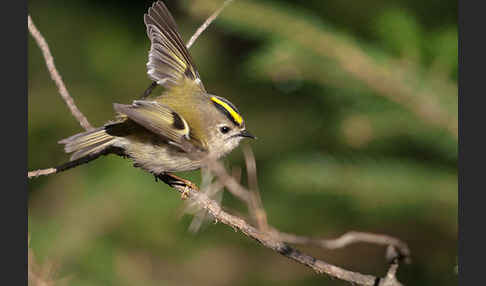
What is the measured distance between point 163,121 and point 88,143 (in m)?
0.17

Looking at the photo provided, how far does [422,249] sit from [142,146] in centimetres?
123

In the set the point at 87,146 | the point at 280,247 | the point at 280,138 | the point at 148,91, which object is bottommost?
the point at 280,138

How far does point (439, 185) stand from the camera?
5.14 ft

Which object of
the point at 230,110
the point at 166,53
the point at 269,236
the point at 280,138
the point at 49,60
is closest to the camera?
the point at 269,236

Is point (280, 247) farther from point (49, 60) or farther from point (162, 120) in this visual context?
point (49, 60)

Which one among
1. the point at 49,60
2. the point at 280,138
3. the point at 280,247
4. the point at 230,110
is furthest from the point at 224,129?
the point at 280,138

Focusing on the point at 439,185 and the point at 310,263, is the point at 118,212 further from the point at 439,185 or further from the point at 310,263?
the point at 310,263

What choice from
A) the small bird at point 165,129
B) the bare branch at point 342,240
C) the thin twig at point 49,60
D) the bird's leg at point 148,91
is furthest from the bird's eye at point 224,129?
the bare branch at point 342,240

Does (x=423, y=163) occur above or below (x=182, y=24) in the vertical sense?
above

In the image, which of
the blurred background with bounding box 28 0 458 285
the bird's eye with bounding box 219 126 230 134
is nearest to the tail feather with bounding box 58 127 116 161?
the bird's eye with bounding box 219 126 230 134

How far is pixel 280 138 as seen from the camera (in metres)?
2.42

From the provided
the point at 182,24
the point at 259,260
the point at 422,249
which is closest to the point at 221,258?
the point at 259,260

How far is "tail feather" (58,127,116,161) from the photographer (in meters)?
1.21

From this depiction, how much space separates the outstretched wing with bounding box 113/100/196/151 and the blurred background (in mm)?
348
